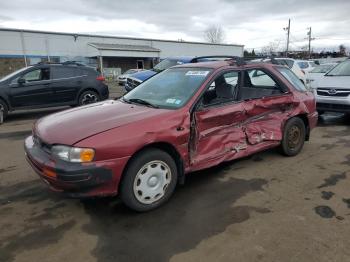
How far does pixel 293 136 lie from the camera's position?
18.6 feet

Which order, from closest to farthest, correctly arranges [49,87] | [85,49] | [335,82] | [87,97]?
[335,82] < [49,87] < [87,97] < [85,49]

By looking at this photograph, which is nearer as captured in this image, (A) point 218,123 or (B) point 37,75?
(A) point 218,123

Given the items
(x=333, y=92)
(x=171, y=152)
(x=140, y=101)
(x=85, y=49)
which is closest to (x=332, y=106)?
(x=333, y=92)

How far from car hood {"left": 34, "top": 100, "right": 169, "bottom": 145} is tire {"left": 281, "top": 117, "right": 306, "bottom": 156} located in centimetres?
242

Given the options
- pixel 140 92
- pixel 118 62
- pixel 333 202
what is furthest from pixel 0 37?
pixel 333 202

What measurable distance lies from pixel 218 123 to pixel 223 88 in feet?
2.28

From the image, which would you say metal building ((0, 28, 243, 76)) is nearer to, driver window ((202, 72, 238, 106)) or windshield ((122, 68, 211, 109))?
windshield ((122, 68, 211, 109))

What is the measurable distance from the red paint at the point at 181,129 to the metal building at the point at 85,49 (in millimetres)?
37512

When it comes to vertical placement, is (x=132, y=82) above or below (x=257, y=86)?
below

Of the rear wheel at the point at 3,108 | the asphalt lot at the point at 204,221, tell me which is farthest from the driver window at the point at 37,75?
the asphalt lot at the point at 204,221

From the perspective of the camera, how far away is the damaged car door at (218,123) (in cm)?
423

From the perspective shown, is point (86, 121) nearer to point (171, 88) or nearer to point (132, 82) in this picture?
point (171, 88)

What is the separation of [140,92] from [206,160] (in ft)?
4.70

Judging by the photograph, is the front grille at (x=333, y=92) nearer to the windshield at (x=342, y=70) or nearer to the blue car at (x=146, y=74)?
the windshield at (x=342, y=70)
